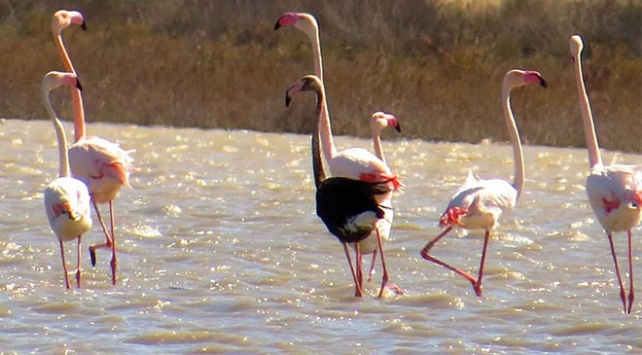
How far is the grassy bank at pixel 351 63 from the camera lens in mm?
15641

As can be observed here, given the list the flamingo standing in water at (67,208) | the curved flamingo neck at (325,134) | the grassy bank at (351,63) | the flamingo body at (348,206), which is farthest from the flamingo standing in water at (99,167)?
the grassy bank at (351,63)

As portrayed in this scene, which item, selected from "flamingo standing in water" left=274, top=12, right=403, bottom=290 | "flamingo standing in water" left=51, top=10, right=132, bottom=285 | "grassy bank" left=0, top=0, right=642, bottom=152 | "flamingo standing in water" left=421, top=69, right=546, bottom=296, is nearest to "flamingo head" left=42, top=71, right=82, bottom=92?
"flamingo standing in water" left=51, top=10, right=132, bottom=285

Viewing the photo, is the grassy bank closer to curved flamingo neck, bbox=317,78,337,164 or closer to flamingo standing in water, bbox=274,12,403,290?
curved flamingo neck, bbox=317,78,337,164

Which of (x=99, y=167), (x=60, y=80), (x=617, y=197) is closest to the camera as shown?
(x=617, y=197)

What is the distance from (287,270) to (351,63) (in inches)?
363

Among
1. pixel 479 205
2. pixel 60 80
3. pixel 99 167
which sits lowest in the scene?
pixel 99 167

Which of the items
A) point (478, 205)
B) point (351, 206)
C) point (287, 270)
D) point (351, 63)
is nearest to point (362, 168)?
point (351, 206)

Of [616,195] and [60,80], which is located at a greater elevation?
Answer: [60,80]

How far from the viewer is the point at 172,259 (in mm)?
9133

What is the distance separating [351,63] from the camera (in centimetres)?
1781

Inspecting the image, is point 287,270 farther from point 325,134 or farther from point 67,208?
point 67,208

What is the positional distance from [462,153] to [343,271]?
5381 millimetres

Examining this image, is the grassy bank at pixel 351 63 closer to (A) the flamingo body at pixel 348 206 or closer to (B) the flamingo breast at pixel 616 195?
(B) the flamingo breast at pixel 616 195

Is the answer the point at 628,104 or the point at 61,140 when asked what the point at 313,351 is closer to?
the point at 61,140
